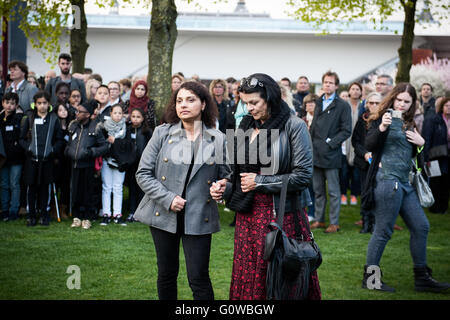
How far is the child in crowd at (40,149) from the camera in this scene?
9.33 metres

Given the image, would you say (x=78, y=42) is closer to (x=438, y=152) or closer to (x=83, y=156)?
(x=83, y=156)

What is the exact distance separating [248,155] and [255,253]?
0.78 metres

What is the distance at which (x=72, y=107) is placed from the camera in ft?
34.5

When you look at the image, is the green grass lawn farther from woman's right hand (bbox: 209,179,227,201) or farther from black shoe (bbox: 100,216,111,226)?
woman's right hand (bbox: 209,179,227,201)

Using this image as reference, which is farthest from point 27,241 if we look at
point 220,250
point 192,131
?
point 192,131

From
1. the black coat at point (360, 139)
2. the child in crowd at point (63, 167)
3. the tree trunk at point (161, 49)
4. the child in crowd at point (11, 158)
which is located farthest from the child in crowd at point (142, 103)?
the black coat at point (360, 139)

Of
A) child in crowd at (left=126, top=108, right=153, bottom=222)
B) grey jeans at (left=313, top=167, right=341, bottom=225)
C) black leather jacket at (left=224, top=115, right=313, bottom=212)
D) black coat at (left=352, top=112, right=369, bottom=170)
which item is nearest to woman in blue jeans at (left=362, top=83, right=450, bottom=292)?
black leather jacket at (left=224, top=115, right=313, bottom=212)

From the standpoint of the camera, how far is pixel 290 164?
15.3 ft

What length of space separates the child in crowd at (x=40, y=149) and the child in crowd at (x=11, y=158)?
0.29 m

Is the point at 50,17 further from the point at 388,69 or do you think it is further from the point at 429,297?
the point at 388,69

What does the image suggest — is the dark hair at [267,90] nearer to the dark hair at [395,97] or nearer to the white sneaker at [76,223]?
the dark hair at [395,97]

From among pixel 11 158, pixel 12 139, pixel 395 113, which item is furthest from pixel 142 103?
pixel 395 113
